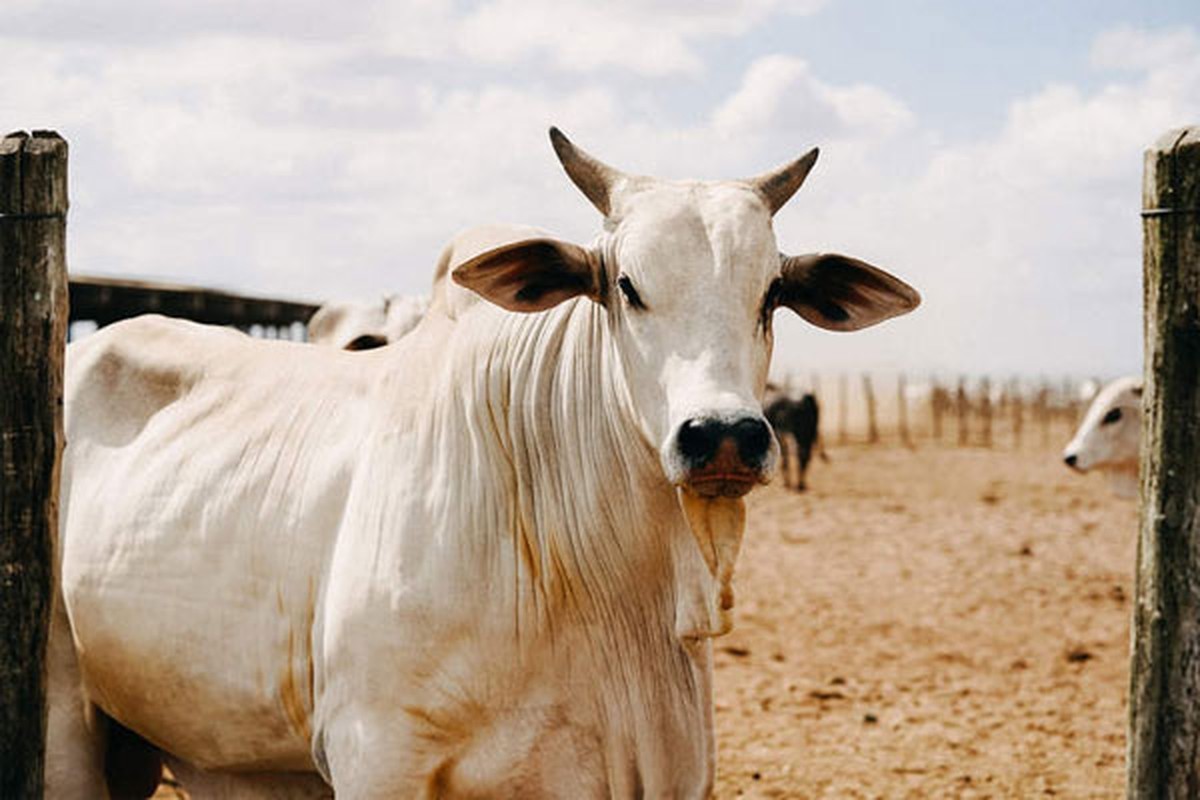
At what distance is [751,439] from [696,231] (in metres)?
0.53

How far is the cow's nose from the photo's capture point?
2.93m

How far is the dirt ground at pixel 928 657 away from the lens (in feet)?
23.0

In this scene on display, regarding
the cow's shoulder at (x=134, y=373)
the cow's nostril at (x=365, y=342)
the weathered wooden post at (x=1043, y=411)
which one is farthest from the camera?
the weathered wooden post at (x=1043, y=411)

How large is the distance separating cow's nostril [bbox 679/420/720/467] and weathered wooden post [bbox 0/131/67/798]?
4.84ft

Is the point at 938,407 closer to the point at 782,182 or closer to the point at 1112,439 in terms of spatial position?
the point at 1112,439

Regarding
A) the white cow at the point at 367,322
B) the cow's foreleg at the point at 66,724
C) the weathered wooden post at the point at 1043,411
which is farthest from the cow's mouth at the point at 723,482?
the weathered wooden post at the point at 1043,411

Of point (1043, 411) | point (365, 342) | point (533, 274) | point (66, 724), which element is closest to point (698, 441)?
point (533, 274)

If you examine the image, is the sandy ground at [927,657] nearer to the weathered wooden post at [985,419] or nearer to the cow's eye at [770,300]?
the cow's eye at [770,300]

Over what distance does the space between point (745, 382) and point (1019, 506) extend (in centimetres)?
1711

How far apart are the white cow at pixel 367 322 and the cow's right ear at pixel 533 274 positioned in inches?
90.4

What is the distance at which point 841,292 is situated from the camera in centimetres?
360

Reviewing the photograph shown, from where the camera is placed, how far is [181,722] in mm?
3945

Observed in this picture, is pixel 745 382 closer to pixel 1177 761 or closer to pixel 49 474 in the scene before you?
pixel 1177 761

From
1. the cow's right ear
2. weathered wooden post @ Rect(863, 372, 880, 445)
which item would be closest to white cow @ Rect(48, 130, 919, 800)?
the cow's right ear
